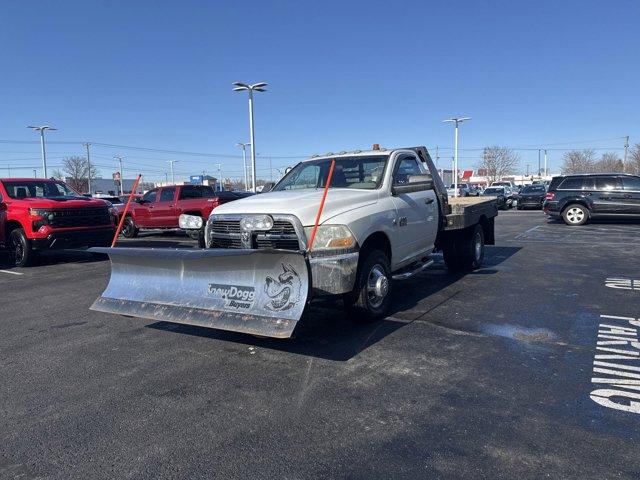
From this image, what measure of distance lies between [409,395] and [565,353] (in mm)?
1811

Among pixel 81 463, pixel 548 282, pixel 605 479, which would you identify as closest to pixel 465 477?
pixel 605 479

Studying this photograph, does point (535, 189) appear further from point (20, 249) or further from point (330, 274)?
point (330, 274)

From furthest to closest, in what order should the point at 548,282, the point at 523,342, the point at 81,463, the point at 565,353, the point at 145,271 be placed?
the point at 548,282
the point at 145,271
the point at 523,342
the point at 565,353
the point at 81,463

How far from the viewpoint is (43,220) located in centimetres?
1046

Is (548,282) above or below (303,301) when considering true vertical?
below

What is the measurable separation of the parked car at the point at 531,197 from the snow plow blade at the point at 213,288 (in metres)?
27.7

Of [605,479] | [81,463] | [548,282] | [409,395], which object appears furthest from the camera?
[548,282]

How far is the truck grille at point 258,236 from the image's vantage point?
16.0 feet

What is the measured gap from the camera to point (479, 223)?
29.7ft

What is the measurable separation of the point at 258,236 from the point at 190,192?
483 inches

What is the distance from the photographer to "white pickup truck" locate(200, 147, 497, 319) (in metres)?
4.79

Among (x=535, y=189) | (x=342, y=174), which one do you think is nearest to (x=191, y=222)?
(x=342, y=174)

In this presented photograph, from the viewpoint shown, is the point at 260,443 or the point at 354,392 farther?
the point at 354,392

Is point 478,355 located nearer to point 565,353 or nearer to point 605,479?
point 565,353
